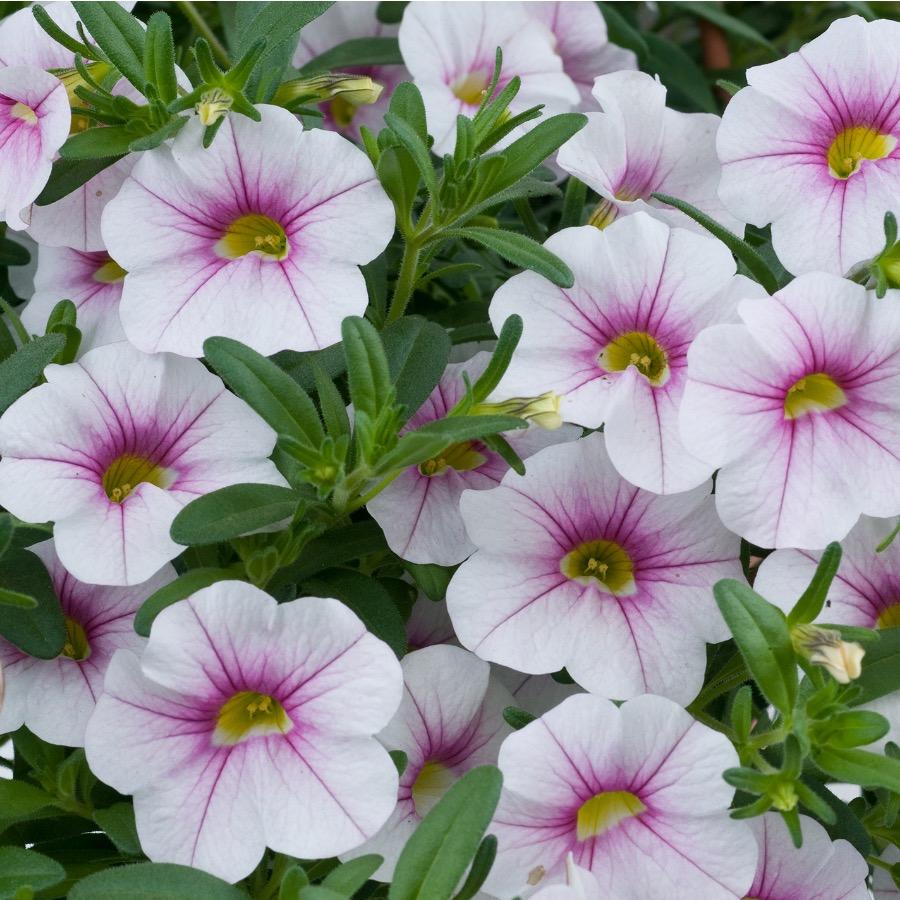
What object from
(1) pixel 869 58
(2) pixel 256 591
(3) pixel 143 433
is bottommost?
(2) pixel 256 591

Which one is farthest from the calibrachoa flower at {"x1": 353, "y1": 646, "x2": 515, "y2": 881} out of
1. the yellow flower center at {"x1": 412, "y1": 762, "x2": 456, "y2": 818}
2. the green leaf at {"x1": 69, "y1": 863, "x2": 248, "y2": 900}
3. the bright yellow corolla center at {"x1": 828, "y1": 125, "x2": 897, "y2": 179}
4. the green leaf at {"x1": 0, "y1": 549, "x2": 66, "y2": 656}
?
the bright yellow corolla center at {"x1": 828, "y1": 125, "x2": 897, "y2": 179}

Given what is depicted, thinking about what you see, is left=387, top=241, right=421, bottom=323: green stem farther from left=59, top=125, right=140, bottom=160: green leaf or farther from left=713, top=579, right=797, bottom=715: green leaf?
left=713, top=579, right=797, bottom=715: green leaf

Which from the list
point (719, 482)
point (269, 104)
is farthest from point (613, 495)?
point (269, 104)

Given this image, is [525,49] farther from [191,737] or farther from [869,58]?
[191,737]

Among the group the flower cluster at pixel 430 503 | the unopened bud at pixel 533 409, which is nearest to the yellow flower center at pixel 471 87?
the flower cluster at pixel 430 503

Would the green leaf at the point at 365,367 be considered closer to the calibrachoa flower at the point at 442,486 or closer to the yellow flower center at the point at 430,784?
the calibrachoa flower at the point at 442,486
